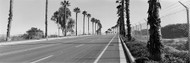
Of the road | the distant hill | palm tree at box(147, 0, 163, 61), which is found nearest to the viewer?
palm tree at box(147, 0, 163, 61)

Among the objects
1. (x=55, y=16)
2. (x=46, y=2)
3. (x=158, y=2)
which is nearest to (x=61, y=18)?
(x=55, y=16)

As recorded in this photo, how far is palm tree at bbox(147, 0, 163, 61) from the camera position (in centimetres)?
1185

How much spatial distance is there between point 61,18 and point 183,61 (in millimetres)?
102280

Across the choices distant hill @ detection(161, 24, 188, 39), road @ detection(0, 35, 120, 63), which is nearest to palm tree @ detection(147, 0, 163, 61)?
road @ detection(0, 35, 120, 63)

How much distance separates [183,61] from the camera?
11.1m

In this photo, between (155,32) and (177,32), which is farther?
(177,32)

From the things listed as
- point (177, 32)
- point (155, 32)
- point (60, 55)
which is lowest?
point (60, 55)

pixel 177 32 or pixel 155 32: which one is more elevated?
pixel 177 32

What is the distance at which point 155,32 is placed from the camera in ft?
39.4

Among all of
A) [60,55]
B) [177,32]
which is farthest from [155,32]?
[177,32]

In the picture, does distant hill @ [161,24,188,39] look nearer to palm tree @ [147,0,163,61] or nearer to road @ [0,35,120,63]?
road @ [0,35,120,63]

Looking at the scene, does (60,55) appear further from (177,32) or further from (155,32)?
(177,32)

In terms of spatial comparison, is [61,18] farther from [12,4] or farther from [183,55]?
[183,55]

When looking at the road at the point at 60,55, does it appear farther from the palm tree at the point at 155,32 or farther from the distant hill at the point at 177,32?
the distant hill at the point at 177,32
